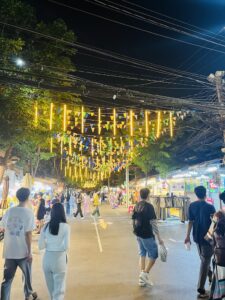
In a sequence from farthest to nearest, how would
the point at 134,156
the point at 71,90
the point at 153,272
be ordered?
the point at 134,156 → the point at 71,90 → the point at 153,272

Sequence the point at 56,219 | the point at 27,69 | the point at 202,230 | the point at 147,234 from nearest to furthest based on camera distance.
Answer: the point at 56,219 → the point at 202,230 → the point at 147,234 → the point at 27,69

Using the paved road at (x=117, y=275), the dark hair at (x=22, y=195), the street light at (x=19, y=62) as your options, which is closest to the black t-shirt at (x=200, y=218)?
the paved road at (x=117, y=275)

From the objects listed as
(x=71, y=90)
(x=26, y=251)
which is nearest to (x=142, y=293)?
(x=26, y=251)

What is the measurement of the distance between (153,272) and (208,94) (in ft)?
41.9

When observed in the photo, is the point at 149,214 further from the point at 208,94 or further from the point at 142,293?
the point at 208,94

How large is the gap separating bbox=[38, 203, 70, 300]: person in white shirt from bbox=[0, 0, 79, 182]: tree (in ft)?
21.3

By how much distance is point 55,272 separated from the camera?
450cm

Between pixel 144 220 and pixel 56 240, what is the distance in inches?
79.6

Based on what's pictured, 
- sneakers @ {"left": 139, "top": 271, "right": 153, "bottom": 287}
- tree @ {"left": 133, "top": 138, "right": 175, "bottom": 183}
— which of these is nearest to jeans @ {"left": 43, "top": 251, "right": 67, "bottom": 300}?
sneakers @ {"left": 139, "top": 271, "right": 153, "bottom": 287}

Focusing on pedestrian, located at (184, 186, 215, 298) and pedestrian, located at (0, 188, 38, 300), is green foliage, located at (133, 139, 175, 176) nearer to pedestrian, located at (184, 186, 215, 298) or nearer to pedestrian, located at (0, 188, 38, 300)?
pedestrian, located at (184, 186, 215, 298)

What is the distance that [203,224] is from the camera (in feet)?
17.6

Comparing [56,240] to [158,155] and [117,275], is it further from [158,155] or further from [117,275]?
[158,155]

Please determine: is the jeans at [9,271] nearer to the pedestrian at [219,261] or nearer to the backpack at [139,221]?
the backpack at [139,221]

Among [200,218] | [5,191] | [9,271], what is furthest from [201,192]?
[5,191]
